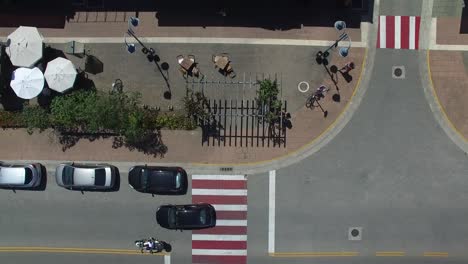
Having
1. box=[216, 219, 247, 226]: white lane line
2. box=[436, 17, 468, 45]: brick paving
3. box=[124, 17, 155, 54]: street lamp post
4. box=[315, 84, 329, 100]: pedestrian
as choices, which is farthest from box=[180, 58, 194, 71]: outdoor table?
box=[436, 17, 468, 45]: brick paving

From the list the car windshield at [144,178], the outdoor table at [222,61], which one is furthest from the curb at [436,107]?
the car windshield at [144,178]

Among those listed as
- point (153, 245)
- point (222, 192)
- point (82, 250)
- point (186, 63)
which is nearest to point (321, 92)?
point (186, 63)

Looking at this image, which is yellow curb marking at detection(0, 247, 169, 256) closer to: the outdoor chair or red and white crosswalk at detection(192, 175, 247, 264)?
red and white crosswalk at detection(192, 175, 247, 264)

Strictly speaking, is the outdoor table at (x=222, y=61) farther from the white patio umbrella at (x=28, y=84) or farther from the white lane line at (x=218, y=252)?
the white lane line at (x=218, y=252)

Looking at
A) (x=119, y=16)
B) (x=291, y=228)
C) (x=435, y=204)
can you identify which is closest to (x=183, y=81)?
(x=119, y=16)

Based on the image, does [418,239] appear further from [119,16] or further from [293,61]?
[119,16]

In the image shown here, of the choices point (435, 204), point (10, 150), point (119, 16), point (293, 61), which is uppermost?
point (119, 16)
